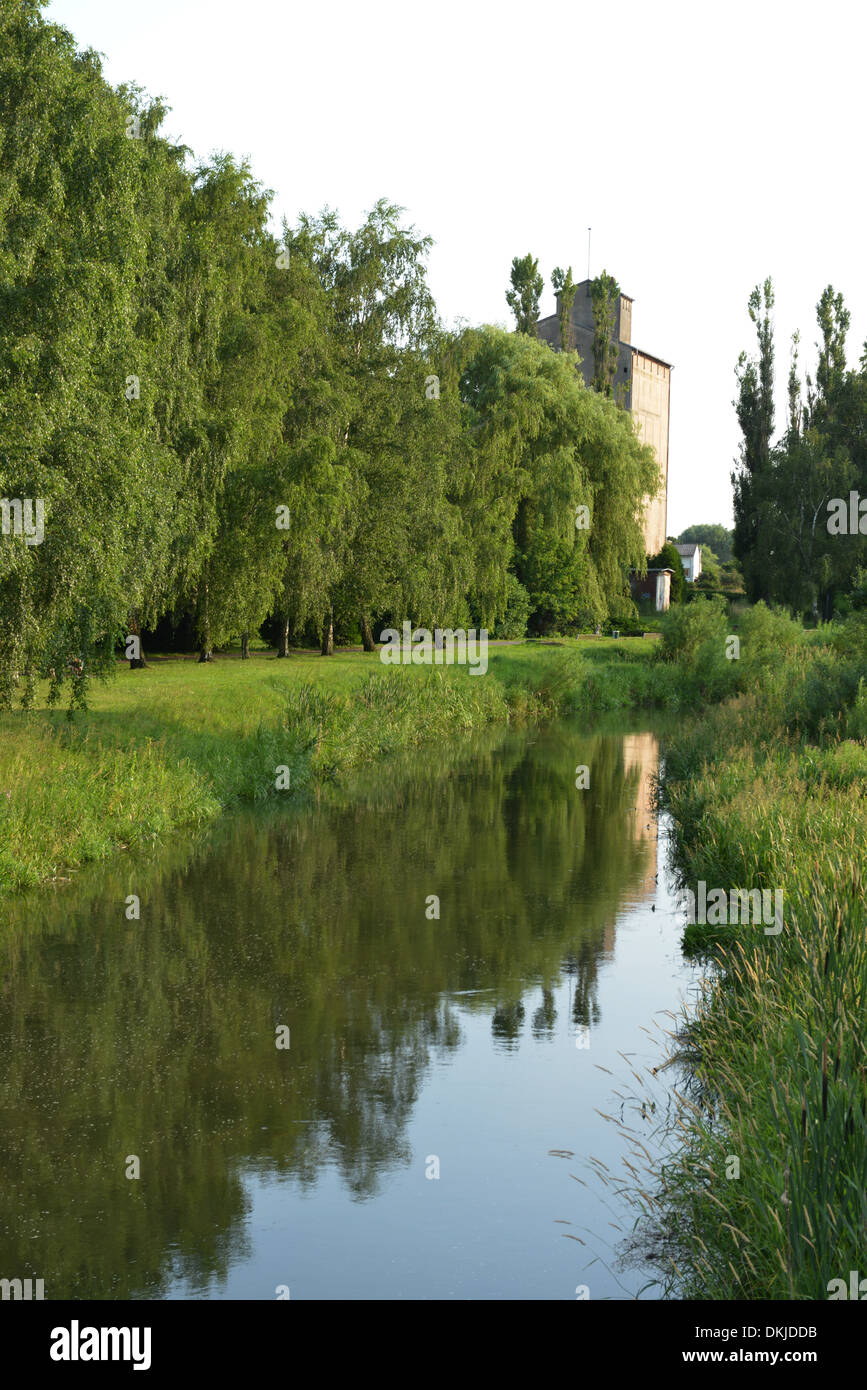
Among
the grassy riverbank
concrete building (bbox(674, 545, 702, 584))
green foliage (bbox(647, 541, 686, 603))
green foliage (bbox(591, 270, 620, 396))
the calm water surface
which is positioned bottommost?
the calm water surface

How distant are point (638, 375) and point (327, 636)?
47.9 meters

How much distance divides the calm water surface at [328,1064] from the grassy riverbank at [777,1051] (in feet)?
2.30

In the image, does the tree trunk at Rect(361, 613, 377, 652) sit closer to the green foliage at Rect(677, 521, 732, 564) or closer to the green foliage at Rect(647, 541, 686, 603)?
the green foliage at Rect(647, 541, 686, 603)

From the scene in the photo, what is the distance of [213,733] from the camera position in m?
21.7

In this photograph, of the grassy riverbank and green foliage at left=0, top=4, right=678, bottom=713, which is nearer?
the grassy riverbank

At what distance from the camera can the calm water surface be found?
6.95 m

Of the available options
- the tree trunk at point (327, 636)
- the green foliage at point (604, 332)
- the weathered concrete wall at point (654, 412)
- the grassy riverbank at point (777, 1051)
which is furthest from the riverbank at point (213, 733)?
the weathered concrete wall at point (654, 412)

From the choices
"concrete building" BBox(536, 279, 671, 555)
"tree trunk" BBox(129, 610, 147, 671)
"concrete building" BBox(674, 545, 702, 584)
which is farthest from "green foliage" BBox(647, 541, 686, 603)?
"tree trunk" BBox(129, 610, 147, 671)

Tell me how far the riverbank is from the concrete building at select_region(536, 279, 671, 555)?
1323 inches

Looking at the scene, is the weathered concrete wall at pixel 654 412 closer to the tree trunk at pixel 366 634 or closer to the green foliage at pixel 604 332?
the green foliage at pixel 604 332

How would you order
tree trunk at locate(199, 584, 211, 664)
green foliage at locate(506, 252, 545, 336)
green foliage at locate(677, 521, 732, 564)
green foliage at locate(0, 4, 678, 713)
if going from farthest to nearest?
1. green foliage at locate(677, 521, 732, 564)
2. green foliage at locate(506, 252, 545, 336)
3. tree trunk at locate(199, 584, 211, 664)
4. green foliage at locate(0, 4, 678, 713)

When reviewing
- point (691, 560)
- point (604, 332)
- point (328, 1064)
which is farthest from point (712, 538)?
point (328, 1064)

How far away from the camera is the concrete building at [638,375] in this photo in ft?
222
